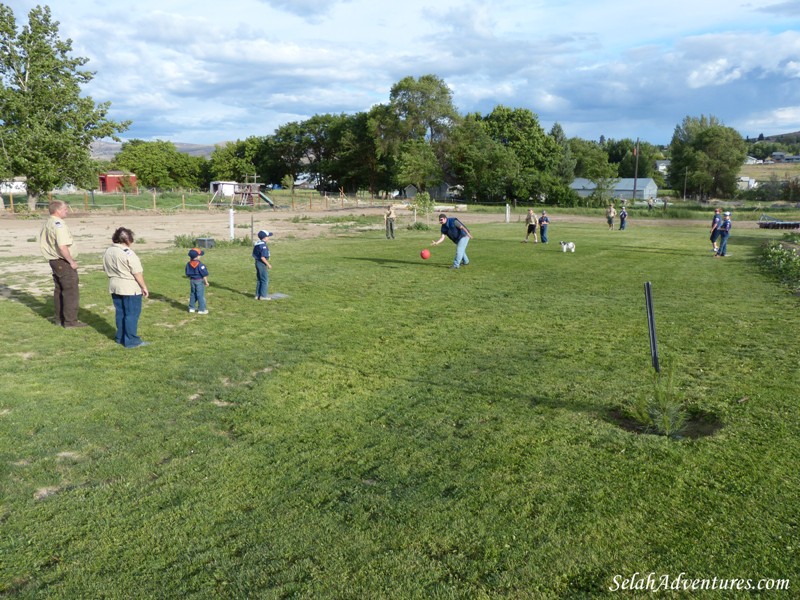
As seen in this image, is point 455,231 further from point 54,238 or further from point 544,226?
point 544,226

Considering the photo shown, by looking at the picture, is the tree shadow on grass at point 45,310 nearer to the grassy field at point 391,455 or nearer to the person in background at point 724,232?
the grassy field at point 391,455

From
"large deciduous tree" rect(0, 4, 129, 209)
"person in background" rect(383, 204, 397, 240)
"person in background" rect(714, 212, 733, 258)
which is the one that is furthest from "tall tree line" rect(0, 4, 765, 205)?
"person in background" rect(714, 212, 733, 258)

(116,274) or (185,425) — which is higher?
(116,274)

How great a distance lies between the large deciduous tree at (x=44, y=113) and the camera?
143 feet

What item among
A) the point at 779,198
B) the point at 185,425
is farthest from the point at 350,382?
the point at 779,198

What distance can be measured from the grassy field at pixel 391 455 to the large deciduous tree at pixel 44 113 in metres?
38.7

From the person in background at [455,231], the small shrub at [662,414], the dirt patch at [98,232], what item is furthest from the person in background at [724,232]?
the small shrub at [662,414]

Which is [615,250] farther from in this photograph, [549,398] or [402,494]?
[402,494]

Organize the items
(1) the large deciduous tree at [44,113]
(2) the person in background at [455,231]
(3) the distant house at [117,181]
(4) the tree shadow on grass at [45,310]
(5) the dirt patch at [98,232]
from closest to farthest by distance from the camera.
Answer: (4) the tree shadow on grass at [45,310], (2) the person in background at [455,231], (5) the dirt patch at [98,232], (1) the large deciduous tree at [44,113], (3) the distant house at [117,181]

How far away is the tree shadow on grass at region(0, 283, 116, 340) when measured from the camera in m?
10.5

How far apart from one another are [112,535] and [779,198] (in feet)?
307

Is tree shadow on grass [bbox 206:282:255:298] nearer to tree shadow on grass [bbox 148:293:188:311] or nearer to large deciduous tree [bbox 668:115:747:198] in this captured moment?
tree shadow on grass [bbox 148:293:188:311]

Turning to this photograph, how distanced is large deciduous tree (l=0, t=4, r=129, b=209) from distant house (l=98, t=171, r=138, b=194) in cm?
5175

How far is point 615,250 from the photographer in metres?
24.0
